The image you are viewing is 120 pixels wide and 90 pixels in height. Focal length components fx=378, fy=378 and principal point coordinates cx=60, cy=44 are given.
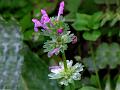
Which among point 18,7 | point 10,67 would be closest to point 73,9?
point 18,7

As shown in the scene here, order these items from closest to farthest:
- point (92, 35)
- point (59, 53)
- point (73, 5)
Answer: point (59, 53) < point (92, 35) < point (73, 5)

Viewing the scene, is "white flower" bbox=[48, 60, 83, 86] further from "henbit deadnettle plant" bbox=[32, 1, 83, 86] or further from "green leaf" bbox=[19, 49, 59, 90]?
"green leaf" bbox=[19, 49, 59, 90]

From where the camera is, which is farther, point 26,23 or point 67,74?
point 26,23

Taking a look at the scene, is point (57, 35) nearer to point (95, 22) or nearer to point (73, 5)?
point (95, 22)

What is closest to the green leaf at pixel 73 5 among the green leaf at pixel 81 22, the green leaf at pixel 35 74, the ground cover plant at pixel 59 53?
the ground cover plant at pixel 59 53

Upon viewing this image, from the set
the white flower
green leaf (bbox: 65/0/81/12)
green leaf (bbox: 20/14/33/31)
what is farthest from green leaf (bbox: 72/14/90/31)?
the white flower

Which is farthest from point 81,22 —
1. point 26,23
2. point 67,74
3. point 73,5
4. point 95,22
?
point 67,74

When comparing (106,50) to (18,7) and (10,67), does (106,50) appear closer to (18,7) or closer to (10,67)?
(10,67)

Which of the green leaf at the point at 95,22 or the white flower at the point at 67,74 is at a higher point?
the green leaf at the point at 95,22

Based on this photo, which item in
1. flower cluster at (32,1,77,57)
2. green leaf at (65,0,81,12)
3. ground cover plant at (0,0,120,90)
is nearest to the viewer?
flower cluster at (32,1,77,57)

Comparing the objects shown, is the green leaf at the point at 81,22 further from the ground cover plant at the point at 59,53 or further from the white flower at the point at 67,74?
the white flower at the point at 67,74

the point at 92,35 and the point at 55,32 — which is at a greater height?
the point at 92,35

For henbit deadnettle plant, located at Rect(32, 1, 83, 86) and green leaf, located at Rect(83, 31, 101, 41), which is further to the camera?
green leaf, located at Rect(83, 31, 101, 41)
